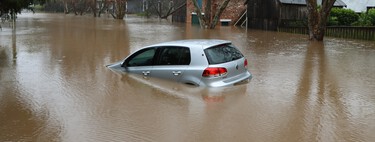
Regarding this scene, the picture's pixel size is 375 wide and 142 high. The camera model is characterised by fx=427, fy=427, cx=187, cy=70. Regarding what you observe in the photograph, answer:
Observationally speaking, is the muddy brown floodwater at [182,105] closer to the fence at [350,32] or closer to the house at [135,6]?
A: the fence at [350,32]

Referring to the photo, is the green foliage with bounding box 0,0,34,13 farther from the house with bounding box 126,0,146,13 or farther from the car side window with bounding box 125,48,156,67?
the house with bounding box 126,0,146,13

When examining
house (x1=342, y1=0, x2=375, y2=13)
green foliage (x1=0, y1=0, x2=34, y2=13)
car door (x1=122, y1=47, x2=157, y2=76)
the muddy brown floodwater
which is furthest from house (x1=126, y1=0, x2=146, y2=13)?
car door (x1=122, y1=47, x2=157, y2=76)

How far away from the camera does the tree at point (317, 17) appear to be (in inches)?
797

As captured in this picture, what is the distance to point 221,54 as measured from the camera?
8586 millimetres

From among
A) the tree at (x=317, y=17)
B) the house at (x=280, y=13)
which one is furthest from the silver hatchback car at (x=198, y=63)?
the house at (x=280, y=13)

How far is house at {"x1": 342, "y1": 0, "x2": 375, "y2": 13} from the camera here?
Answer: 29.9 m

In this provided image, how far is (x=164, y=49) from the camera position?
9109mm

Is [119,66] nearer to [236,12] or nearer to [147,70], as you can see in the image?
[147,70]

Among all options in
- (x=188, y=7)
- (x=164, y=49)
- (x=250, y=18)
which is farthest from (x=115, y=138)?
(x=188, y=7)

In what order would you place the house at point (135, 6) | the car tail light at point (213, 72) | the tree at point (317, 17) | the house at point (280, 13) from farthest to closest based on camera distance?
1. the house at point (135, 6)
2. the house at point (280, 13)
3. the tree at point (317, 17)
4. the car tail light at point (213, 72)

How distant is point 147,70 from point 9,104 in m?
2.97

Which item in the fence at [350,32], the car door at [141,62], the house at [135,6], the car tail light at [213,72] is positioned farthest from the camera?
the house at [135,6]

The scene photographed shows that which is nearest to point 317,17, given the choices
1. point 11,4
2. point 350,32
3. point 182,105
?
point 350,32

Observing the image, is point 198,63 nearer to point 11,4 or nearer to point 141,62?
point 141,62
